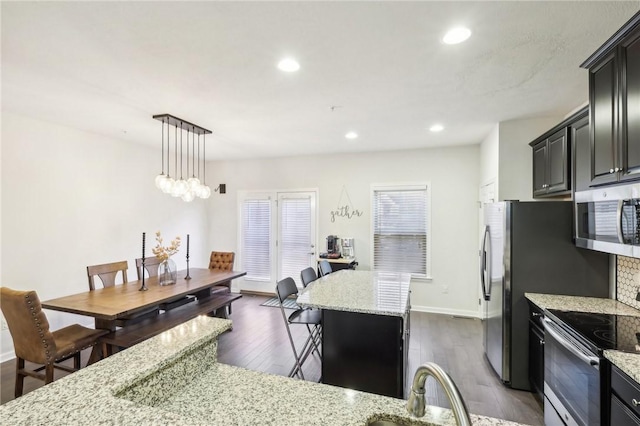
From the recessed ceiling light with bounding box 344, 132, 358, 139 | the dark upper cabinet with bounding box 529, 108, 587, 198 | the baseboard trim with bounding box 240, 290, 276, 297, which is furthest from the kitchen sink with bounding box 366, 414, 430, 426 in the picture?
the baseboard trim with bounding box 240, 290, 276, 297

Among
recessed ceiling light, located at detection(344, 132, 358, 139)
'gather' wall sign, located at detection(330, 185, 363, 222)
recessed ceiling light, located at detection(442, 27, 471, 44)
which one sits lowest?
'gather' wall sign, located at detection(330, 185, 363, 222)

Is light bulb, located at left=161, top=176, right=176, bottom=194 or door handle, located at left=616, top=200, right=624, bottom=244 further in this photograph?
light bulb, located at left=161, top=176, right=176, bottom=194

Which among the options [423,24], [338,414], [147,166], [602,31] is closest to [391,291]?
[338,414]

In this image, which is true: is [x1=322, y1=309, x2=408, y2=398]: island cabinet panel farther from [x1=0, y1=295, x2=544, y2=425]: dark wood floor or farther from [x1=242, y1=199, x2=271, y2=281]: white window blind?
[x1=242, y1=199, x2=271, y2=281]: white window blind

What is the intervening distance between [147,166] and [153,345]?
15.2 ft

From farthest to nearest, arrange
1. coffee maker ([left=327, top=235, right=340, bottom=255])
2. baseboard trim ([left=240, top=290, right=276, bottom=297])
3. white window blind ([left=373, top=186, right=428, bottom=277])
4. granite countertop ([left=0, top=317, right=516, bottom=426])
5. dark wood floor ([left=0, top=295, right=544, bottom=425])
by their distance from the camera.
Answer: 1. baseboard trim ([left=240, top=290, right=276, bottom=297])
2. coffee maker ([left=327, top=235, right=340, bottom=255])
3. white window blind ([left=373, top=186, right=428, bottom=277])
4. dark wood floor ([left=0, top=295, right=544, bottom=425])
5. granite countertop ([left=0, top=317, right=516, bottom=426])

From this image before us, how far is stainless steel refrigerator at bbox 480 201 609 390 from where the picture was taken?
263 centimetres

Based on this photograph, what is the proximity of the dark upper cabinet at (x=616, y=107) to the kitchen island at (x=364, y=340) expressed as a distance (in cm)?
156

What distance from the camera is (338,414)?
0.97m

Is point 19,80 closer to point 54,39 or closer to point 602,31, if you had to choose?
point 54,39

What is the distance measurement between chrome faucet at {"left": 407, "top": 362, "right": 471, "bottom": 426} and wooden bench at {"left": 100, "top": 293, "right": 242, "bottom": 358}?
9.18 feet

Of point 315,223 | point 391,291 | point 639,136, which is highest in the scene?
point 639,136

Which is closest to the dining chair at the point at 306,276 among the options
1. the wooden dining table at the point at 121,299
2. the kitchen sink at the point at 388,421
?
the wooden dining table at the point at 121,299

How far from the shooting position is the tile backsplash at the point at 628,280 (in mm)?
2289
